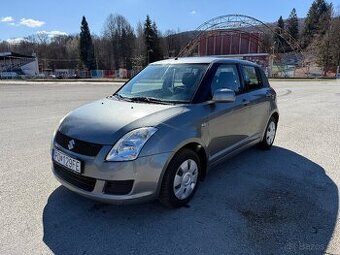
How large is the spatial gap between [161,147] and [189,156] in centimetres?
54

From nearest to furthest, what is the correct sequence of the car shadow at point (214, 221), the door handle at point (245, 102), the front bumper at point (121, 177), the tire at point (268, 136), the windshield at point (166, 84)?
the car shadow at point (214, 221)
the front bumper at point (121, 177)
the windshield at point (166, 84)
the door handle at point (245, 102)
the tire at point (268, 136)

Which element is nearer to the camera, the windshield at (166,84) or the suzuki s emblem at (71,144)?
the suzuki s emblem at (71,144)

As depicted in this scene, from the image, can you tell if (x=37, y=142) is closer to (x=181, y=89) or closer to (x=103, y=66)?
(x=181, y=89)

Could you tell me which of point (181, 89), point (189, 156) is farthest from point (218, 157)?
point (181, 89)

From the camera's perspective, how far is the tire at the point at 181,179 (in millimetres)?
3301

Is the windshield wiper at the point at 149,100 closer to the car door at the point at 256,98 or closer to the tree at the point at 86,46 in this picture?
the car door at the point at 256,98

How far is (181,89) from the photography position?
4039 mm

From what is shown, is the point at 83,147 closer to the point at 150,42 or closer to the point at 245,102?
the point at 245,102

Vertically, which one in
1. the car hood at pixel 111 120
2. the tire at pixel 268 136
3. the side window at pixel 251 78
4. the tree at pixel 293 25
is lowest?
the tire at pixel 268 136

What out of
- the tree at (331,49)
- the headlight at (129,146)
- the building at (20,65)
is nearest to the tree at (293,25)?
the tree at (331,49)

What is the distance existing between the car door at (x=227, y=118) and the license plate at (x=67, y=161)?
168 centimetres

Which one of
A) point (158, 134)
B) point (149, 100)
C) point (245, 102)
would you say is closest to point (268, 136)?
point (245, 102)

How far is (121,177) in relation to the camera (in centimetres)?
298

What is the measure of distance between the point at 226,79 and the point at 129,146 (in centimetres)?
212
